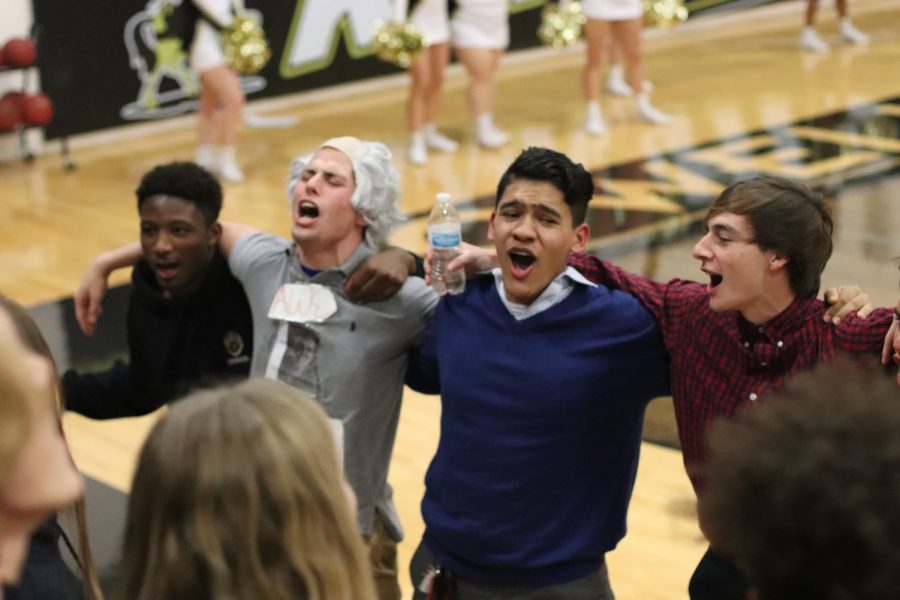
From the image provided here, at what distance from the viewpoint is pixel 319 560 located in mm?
1881

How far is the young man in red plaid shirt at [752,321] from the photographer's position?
3.17 m

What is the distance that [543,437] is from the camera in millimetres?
3324

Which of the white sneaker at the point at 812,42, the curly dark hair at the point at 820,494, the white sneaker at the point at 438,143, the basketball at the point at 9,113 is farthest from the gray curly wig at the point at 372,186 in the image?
the white sneaker at the point at 812,42

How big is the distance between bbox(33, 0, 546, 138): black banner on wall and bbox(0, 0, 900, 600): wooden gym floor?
20cm

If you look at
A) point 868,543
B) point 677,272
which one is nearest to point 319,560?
point 868,543

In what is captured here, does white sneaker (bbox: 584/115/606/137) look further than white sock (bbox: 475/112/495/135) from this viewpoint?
Yes

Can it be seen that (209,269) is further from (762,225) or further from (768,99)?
(768,99)

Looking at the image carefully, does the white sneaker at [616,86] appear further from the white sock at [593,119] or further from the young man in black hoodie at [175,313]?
the young man in black hoodie at [175,313]

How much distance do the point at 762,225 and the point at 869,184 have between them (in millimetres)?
6246

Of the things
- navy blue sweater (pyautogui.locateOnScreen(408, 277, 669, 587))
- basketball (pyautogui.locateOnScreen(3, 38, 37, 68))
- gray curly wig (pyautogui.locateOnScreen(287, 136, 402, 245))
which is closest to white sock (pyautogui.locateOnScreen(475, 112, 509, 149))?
basketball (pyautogui.locateOnScreen(3, 38, 37, 68))

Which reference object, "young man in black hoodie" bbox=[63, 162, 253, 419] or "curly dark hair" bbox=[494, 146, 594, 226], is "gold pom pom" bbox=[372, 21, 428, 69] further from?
"curly dark hair" bbox=[494, 146, 594, 226]

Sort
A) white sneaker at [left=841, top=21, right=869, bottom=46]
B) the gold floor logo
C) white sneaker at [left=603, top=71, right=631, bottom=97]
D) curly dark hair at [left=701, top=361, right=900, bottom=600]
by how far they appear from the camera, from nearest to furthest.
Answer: curly dark hair at [left=701, top=361, right=900, bottom=600] → the gold floor logo → white sneaker at [left=603, top=71, right=631, bottom=97] → white sneaker at [left=841, top=21, right=869, bottom=46]

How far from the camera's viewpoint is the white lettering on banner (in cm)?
1181

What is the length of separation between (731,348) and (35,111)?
7546 mm
